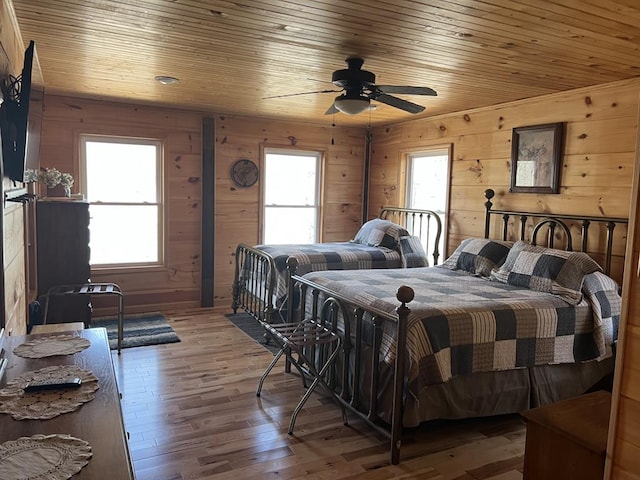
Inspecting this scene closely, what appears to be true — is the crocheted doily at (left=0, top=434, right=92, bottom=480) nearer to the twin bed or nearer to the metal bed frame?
the twin bed

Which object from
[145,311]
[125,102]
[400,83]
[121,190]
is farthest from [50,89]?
[400,83]

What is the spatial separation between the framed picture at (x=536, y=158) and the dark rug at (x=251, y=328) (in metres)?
2.51

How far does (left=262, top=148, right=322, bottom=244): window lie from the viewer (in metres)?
6.02

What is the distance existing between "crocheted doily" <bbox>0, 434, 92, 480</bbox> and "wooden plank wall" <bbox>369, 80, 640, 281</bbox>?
357 centimetres

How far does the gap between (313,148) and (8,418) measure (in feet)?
16.9

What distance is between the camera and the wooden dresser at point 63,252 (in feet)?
13.0

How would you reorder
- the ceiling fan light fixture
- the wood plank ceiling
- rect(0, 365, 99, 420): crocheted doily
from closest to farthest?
rect(0, 365, 99, 420): crocheted doily → the wood plank ceiling → the ceiling fan light fixture

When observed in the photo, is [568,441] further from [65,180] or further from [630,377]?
[65,180]

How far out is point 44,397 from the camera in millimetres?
1390

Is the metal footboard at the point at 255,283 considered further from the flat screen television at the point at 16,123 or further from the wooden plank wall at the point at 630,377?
the wooden plank wall at the point at 630,377

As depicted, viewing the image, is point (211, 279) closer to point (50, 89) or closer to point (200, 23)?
point (50, 89)

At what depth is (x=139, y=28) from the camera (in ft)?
8.72

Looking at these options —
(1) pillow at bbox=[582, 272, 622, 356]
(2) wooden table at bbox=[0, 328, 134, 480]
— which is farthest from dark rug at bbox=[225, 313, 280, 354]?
(2) wooden table at bbox=[0, 328, 134, 480]

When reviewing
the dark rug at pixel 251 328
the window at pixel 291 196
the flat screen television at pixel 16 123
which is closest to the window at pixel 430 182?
the window at pixel 291 196
